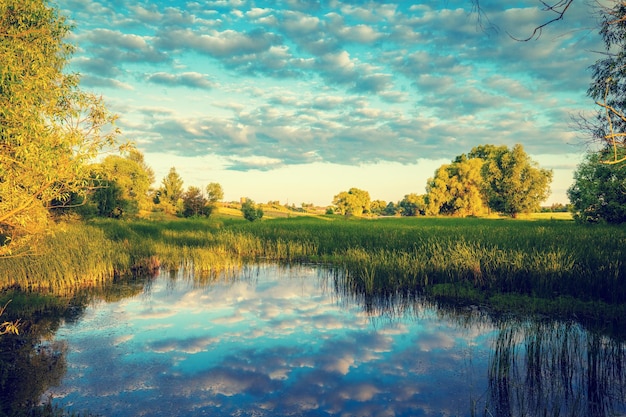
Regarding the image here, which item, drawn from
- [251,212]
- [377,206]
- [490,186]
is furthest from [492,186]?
[377,206]

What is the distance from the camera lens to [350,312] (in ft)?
35.4

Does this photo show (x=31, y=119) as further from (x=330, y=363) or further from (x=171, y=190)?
(x=171, y=190)

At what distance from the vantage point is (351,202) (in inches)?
4336

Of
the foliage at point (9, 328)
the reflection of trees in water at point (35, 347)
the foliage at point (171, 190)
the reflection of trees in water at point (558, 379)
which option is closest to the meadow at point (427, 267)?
the reflection of trees in water at point (35, 347)

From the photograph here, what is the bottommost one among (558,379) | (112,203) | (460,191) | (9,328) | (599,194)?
(558,379)

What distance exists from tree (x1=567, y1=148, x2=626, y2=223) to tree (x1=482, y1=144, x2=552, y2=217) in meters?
18.7

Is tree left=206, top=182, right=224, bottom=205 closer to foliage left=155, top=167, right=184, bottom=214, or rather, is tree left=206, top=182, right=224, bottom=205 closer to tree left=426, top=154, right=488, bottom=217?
foliage left=155, top=167, right=184, bottom=214

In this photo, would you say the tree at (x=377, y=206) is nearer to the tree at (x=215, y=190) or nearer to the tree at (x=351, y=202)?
the tree at (x=351, y=202)

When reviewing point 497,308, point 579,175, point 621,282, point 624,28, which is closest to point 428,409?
point 497,308

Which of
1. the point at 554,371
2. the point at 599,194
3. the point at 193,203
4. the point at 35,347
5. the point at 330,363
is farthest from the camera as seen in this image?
the point at 193,203

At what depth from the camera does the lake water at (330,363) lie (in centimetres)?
561

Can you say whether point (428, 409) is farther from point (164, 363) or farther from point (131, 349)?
point (131, 349)

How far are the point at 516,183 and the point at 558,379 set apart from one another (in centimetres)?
6304

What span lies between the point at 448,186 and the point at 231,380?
234 feet
